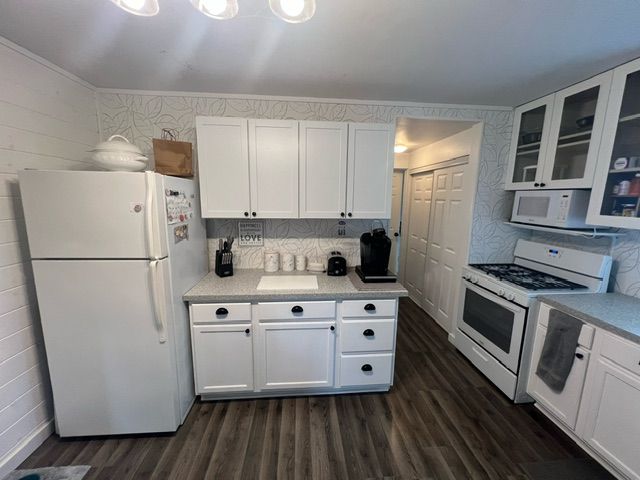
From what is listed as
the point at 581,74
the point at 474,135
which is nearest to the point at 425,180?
the point at 474,135

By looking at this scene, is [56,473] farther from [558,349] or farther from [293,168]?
[558,349]

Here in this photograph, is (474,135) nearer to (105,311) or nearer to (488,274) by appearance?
(488,274)

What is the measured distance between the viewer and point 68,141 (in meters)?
1.89

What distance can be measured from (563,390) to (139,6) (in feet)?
9.83

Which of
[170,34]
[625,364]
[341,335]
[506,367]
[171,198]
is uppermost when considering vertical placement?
[170,34]

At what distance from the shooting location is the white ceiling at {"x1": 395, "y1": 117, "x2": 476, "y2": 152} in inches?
101

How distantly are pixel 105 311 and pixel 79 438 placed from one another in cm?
92

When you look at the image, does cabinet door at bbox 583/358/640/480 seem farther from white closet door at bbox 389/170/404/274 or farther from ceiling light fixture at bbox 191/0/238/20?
white closet door at bbox 389/170/404/274

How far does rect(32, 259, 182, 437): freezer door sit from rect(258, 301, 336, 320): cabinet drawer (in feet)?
2.02

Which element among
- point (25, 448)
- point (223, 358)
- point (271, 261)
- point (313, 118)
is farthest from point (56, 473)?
point (313, 118)

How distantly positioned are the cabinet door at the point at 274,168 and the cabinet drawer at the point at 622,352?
2099 mm

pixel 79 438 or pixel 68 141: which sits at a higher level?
pixel 68 141

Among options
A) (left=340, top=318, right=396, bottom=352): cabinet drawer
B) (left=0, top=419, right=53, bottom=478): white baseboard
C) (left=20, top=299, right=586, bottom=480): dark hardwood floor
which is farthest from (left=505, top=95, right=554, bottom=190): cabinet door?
(left=0, top=419, right=53, bottom=478): white baseboard

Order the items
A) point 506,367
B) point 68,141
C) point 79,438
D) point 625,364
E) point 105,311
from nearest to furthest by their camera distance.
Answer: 1. point 625,364
2. point 105,311
3. point 79,438
4. point 68,141
5. point 506,367
